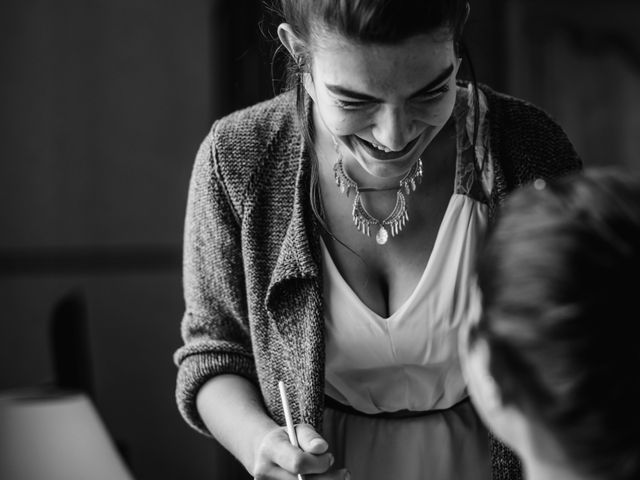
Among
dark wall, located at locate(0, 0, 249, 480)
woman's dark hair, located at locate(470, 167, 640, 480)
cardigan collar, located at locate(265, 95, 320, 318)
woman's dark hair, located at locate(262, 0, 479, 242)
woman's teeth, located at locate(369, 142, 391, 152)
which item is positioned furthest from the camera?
dark wall, located at locate(0, 0, 249, 480)

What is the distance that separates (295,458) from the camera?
109 cm

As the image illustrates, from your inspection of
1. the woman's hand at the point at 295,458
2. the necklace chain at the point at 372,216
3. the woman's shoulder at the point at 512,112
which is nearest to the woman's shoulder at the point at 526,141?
the woman's shoulder at the point at 512,112

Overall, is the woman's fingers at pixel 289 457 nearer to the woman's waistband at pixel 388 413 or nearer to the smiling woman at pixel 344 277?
the smiling woman at pixel 344 277

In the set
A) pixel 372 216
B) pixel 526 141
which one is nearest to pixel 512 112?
pixel 526 141

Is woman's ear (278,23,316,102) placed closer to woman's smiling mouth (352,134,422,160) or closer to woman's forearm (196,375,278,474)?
woman's smiling mouth (352,134,422,160)

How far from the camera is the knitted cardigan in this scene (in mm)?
1320

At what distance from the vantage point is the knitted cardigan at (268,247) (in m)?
1.32

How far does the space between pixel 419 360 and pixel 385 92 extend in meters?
0.42

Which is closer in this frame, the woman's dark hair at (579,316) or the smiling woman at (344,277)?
the woman's dark hair at (579,316)

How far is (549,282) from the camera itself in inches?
29.6

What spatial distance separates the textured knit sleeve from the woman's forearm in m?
0.02

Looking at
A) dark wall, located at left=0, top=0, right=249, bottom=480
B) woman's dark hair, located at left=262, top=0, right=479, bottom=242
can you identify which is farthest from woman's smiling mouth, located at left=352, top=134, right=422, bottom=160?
dark wall, located at left=0, top=0, right=249, bottom=480

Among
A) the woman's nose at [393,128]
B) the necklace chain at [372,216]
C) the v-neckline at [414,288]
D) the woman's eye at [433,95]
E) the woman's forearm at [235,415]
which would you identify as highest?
the woman's eye at [433,95]

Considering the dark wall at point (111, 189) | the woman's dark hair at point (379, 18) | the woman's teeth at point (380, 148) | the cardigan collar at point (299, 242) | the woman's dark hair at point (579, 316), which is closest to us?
the woman's dark hair at point (579, 316)
